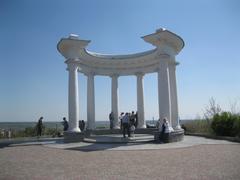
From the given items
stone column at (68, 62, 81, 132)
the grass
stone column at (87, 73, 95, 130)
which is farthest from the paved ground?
the grass

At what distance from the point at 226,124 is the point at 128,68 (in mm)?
12582

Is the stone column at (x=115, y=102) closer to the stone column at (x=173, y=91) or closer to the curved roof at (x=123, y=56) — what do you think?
the curved roof at (x=123, y=56)

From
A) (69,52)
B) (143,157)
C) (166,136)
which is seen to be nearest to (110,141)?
(166,136)

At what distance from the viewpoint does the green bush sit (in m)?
23.1

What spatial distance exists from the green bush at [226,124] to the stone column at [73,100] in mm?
13632

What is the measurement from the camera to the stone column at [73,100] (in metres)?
22.3

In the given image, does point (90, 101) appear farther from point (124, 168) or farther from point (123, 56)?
point (124, 168)

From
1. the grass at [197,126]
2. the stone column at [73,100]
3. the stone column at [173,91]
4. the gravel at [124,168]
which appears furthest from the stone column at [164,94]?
the grass at [197,126]

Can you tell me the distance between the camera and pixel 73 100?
22.5 metres

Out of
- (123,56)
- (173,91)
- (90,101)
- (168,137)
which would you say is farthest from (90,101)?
(168,137)

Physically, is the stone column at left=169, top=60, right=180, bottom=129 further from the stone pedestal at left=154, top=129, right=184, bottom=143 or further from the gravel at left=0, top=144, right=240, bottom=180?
the gravel at left=0, top=144, right=240, bottom=180

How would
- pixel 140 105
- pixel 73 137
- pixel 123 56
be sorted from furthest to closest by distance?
pixel 140 105 < pixel 123 56 < pixel 73 137

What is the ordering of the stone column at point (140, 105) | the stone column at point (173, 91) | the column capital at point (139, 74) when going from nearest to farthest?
the stone column at point (173, 91)
the column capital at point (139, 74)
the stone column at point (140, 105)

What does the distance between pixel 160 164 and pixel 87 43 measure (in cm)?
1473
